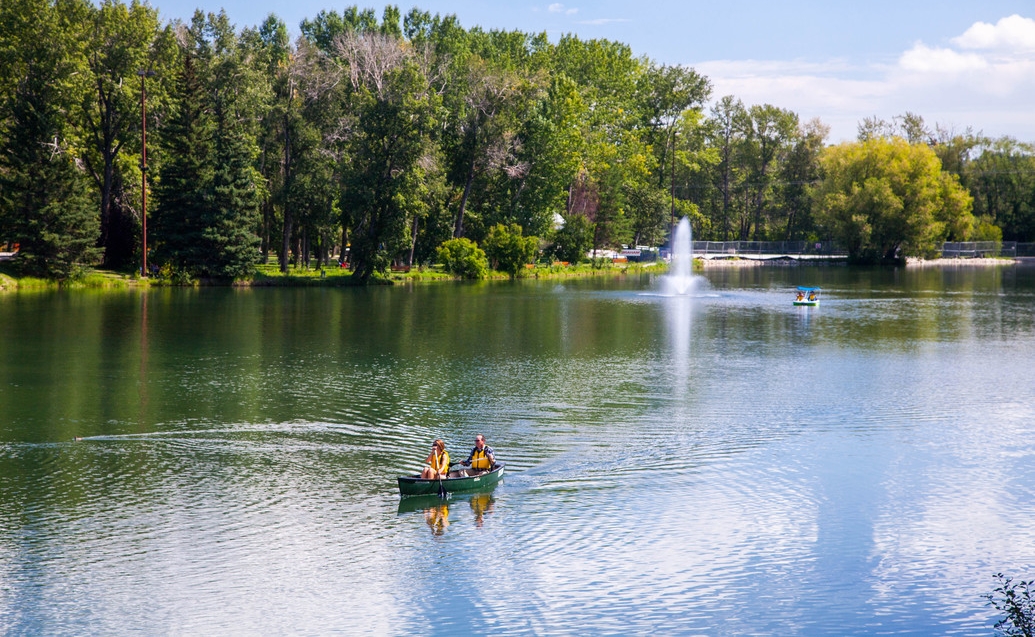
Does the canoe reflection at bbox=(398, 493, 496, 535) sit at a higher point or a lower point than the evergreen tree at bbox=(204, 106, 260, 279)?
lower

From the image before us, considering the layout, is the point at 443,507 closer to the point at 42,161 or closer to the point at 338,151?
the point at 42,161

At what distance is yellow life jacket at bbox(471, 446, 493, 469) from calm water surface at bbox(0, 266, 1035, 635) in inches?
27.4

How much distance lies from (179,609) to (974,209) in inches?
6721

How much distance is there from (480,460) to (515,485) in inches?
43.0

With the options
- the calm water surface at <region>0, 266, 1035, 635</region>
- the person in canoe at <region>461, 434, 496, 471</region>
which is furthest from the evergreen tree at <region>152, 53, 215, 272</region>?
the person in canoe at <region>461, 434, 496, 471</region>

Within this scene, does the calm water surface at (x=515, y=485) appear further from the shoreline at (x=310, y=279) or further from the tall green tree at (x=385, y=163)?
the tall green tree at (x=385, y=163)

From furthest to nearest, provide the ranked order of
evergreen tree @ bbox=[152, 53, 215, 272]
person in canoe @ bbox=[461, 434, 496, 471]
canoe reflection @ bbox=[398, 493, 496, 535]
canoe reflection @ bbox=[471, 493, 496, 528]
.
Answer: evergreen tree @ bbox=[152, 53, 215, 272], person in canoe @ bbox=[461, 434, 496, 471], canoe reflection @ bbox=[471, 493, 496, 528], canoe reflection @ bbox=[398, 493, 496, 535]

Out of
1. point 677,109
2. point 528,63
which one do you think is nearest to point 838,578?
point 528,63

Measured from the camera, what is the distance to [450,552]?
1925 cm

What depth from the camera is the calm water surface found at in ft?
55.8

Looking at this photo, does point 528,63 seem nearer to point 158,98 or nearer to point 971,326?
point 158,98

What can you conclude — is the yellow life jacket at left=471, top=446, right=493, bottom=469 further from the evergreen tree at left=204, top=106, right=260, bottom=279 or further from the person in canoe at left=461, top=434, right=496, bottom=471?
the evergreen tree at left=204, top=106, right=260, bottom=279

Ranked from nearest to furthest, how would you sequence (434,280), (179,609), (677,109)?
(179,609) → (434,280) → (677,109)

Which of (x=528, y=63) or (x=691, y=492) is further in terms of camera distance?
(x=528, y=63)
